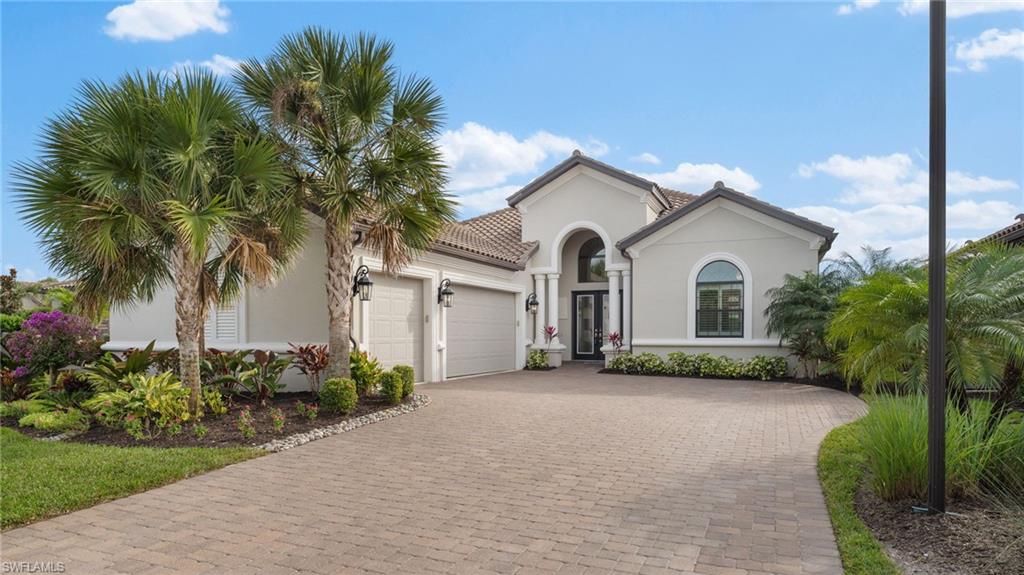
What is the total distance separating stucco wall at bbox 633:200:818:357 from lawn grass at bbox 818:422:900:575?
9106 mm

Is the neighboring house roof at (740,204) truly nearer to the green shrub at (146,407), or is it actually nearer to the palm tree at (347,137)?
the palm tree at (347,137)

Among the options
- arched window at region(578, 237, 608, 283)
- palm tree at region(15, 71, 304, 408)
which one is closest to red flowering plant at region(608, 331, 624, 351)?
arched window at region(578, 237, 608, 283)

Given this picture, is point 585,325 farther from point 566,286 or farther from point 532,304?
point 532,304

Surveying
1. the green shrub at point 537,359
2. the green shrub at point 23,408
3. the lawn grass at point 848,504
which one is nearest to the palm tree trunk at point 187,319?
the green shrub at point 23,408

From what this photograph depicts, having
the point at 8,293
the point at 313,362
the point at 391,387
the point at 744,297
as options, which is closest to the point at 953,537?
the point at 391,387

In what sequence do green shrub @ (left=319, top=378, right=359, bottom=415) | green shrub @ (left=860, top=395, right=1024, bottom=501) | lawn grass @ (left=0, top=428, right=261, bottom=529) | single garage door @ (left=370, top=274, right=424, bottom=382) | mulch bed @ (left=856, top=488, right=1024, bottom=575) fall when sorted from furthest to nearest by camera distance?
single garage door @ (left=370, top=274, right=424, bottom=382) < green shrub @ (left=319, top=378, right=359, bottom=415) < lawn grass @ (left=0, top=428, right=261, bottom=529) < green shrub @ (left=860, top=395, right=1024, bottom=501) < mulch bed @ (left=856, top=488, right=1024, bottom=575)

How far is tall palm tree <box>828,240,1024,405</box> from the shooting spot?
574 centimetres

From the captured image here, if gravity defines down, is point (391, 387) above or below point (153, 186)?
below

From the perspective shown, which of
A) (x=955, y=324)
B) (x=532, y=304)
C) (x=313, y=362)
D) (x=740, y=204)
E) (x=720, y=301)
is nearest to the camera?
(x=955, y=324)

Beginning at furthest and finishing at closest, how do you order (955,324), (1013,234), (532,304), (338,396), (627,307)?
(532,304), (627,307), (1013,234), (338,396), (955,324)

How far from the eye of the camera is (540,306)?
2042 cm

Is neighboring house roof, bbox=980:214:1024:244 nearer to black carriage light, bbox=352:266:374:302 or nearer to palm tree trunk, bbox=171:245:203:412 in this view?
black carriage light, bbox=352:266:374:302

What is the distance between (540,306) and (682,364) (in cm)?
528

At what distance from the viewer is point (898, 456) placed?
17.0ft
